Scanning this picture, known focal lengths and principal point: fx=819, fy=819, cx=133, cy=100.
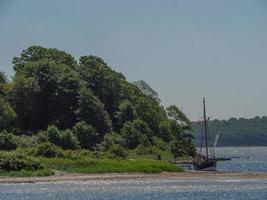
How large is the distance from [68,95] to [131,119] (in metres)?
14.7

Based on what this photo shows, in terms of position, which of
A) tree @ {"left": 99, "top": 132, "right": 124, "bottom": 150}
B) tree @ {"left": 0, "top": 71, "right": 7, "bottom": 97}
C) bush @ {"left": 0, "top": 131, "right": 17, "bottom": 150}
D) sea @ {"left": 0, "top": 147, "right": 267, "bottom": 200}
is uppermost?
tree @ {"left": 0, "top": 71, "right": 7, "bottom": 97}

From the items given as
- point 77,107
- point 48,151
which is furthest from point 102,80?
point 48,151

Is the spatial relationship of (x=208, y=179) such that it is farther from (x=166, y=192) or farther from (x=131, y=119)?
(x=131, y=119)

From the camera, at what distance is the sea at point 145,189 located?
57978mm

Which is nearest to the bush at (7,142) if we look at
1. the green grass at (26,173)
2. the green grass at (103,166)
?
the green grass at (103,166)

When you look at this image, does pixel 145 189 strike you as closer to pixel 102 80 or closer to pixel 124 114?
pixel 124 114

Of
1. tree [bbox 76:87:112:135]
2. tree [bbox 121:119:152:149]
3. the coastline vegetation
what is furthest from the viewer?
tree [bbox 121:119:152:149]

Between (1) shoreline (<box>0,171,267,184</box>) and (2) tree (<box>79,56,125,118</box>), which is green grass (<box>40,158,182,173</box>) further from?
(2) tree (<box>79,56,125,118</box>)

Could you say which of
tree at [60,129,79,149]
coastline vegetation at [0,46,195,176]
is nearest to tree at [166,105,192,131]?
coastline vegetation at [0,46,195,176]

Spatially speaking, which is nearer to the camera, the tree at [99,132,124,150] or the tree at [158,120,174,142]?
the tree at [99,132,124,150]

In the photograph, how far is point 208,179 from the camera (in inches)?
3174

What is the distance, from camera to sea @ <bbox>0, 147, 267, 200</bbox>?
5798 centimetres

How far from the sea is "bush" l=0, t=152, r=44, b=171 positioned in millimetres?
8112

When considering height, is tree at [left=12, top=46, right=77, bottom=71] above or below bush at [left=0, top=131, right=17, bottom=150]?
above
